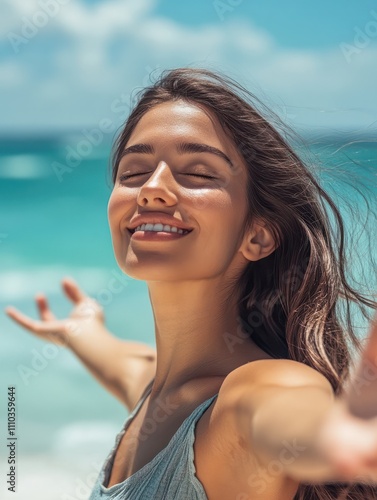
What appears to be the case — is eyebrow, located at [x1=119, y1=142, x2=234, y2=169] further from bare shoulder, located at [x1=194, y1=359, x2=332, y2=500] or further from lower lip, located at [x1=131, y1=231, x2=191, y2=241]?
bare shoulder, located at [x1=194, y1=359, x2=332, y2=500]

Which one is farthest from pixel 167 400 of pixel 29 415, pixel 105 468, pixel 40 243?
pixel 40 243

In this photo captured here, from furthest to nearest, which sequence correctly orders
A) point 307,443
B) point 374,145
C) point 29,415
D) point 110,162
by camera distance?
point 29,415 < point 110,162 < point 374,145 < point 307,443

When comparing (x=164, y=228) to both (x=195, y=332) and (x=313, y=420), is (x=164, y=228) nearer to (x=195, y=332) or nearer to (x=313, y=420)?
(x=195, y=332)

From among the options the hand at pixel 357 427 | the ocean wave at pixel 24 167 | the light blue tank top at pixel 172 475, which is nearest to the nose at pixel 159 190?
the light blue tank top at pixel 172 475

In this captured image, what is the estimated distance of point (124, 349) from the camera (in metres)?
3.09

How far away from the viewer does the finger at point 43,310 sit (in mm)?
3326

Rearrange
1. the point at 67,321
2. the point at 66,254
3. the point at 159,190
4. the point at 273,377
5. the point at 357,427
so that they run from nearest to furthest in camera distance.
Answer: the point at 357,427
the point at 273,377
the point at 159,190
the point at 67,321
the point at 66,254

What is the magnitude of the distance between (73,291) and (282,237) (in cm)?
127

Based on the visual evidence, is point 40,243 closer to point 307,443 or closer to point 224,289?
point 224,289

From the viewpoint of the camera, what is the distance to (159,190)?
2.15 meters

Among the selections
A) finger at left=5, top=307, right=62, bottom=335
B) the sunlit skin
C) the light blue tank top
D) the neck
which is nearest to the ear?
the sunlit skin

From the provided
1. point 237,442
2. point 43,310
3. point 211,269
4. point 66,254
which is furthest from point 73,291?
point 66,254

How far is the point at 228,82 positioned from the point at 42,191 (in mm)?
11961

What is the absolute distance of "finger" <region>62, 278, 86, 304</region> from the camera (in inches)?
133
